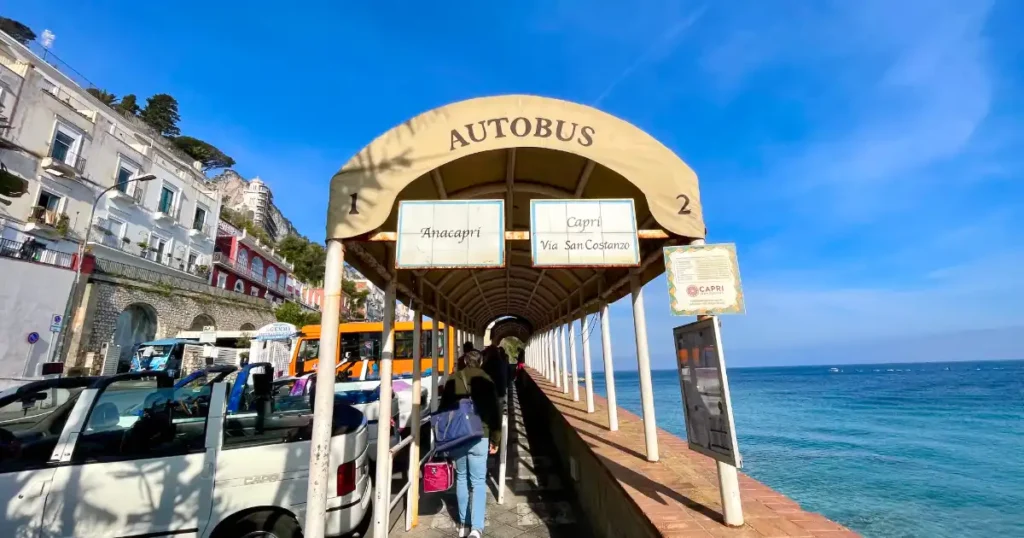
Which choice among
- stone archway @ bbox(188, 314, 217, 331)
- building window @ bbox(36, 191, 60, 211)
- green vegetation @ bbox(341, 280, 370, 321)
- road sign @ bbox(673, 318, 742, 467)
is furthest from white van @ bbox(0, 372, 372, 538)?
green vegetation @ bbox(341, 280, 370, 321)

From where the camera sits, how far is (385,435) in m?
3.81

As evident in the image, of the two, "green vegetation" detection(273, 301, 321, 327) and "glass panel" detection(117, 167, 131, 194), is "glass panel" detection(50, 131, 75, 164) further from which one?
"green vegetation" detection(273, 301, 321, 327)

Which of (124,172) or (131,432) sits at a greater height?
(124,172)

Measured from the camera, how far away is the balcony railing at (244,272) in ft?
104

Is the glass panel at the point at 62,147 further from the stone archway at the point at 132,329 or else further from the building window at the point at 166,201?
the stone archway at the point at 132,329

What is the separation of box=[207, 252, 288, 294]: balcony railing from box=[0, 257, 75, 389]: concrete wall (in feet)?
47.4

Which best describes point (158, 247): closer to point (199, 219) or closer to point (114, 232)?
point (114, 232)

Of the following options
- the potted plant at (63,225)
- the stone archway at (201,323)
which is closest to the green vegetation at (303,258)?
the stone archway at (201,323)

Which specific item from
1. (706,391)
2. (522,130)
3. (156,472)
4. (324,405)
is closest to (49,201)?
(156,472)

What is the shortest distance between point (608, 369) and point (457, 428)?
10.4ft

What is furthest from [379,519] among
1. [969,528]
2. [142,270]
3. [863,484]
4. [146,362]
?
[142,270]

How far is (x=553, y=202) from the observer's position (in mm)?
3105

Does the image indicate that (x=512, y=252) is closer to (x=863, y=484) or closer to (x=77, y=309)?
(x=863, y=484)

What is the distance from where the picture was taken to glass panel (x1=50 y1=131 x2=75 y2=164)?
19812 mm
